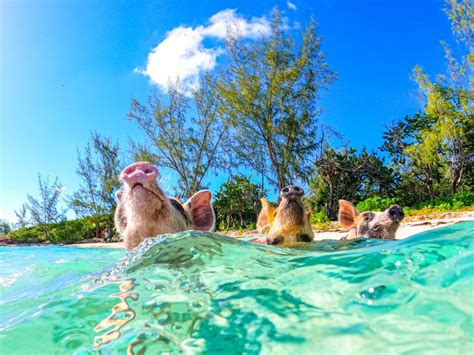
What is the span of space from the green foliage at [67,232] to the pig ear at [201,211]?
23.3m

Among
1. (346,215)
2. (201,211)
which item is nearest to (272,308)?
(201,211)

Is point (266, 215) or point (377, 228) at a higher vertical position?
point (266, 215)

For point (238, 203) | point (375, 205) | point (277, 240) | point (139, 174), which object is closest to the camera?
point (139, 174)

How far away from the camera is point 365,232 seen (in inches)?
145

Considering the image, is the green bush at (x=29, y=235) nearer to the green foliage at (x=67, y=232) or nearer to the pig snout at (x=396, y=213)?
the green foliage at (x=67, y=232)

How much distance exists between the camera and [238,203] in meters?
22.6

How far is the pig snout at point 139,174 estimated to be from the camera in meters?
2.48

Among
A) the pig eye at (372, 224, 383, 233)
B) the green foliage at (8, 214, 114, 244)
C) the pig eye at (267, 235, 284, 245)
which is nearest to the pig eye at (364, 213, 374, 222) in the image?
the pig eye at (372, 224, 383, 233)

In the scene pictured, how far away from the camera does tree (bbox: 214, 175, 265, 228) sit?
73.8 ft

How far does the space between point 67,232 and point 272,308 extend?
26681mm

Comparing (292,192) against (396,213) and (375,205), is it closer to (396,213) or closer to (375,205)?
(396,213)

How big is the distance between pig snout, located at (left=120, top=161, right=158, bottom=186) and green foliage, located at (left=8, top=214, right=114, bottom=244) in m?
23.9

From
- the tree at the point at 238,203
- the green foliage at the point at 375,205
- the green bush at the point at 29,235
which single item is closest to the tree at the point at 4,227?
the green bush at the point at 29,235

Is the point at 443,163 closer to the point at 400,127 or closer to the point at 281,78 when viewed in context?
the point at 400,127
